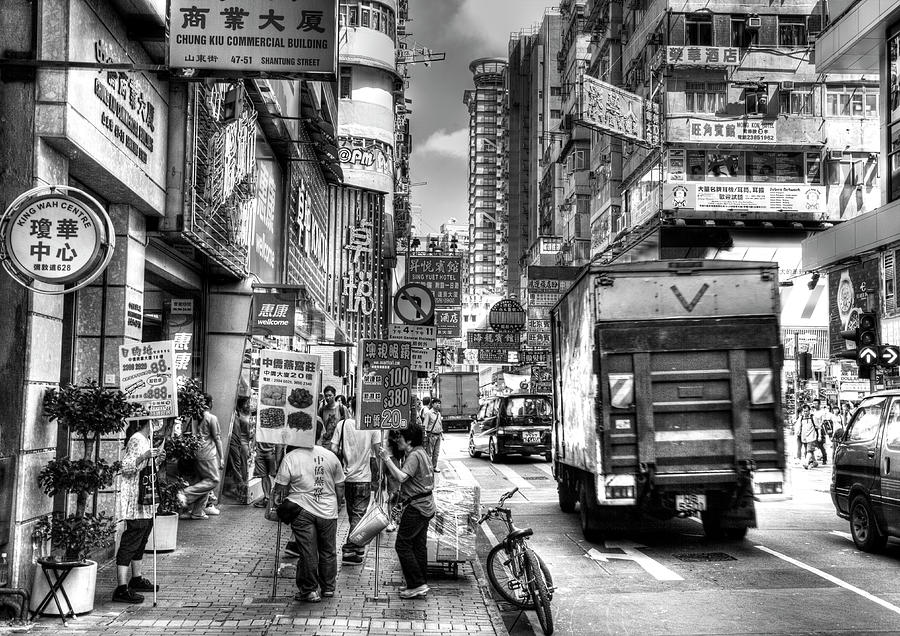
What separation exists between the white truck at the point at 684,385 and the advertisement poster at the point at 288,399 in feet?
13.3

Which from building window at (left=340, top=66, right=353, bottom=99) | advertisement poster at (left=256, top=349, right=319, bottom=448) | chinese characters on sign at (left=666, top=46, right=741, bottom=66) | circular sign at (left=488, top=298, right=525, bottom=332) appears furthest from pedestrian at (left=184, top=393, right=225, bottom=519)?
building window at (left=340, top=66, right=353, bottom=99)

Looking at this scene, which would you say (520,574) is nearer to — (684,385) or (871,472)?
(684,385)

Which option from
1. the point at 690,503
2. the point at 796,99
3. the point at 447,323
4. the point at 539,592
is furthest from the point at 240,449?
the point at 796,99

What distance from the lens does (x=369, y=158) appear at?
163 ft

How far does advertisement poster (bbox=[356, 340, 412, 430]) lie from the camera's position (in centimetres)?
1230

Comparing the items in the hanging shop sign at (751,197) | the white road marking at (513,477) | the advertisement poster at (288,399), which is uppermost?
the hanging shop sign at (751,197)

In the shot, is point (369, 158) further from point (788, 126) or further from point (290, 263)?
point (290, 263)

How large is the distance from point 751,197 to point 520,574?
32890mm

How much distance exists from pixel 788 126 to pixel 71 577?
37.0 metres

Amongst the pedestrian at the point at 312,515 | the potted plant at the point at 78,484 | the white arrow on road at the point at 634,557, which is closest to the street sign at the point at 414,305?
the white arrow on road at the point at 634,557

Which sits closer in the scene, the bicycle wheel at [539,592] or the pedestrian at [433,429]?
the bicycle wheel at [539,592]

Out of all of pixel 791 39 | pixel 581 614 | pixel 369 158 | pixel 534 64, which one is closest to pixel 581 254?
pixel 369 158

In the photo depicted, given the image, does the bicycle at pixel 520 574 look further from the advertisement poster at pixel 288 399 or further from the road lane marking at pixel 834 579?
the road lane marking at pixel 834 579

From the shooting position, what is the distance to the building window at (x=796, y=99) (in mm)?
40406
